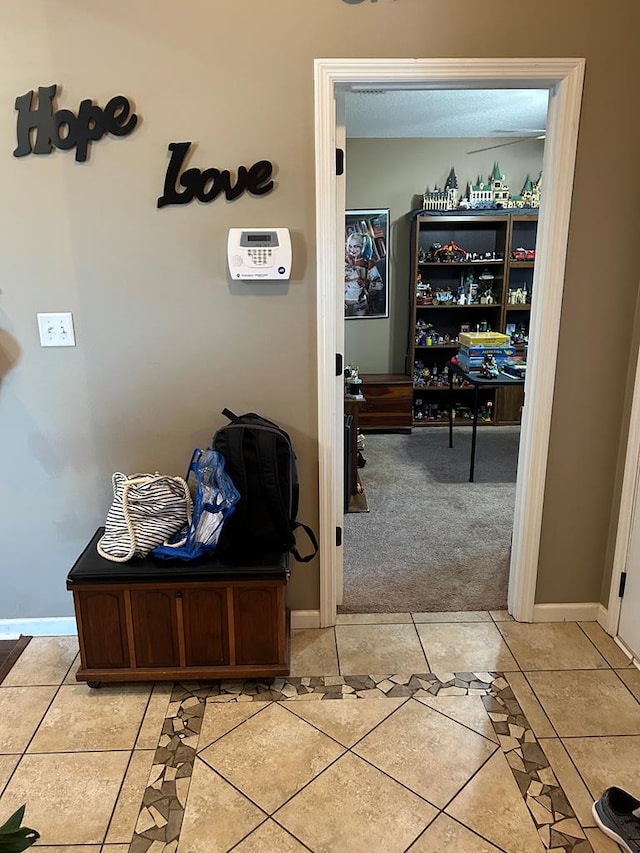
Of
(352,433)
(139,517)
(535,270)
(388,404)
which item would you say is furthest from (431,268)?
(139,517)

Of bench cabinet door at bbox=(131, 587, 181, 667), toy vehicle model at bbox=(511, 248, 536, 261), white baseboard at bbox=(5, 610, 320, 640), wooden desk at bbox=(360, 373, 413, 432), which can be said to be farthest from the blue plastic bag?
toy vehicle model at bbox=(511, 248, 536, 261)

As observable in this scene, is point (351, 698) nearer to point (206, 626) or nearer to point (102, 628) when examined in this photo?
point (206, 626)

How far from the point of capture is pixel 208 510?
1.89 metres

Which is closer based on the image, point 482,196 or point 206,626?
point 206,626

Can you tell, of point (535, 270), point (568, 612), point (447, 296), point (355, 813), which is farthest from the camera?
point (447, 296)

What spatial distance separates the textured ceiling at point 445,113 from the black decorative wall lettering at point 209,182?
6.43ft

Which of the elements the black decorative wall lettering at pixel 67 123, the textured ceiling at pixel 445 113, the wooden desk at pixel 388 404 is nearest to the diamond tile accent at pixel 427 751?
the black decorative wall lettering at pixel 67 123

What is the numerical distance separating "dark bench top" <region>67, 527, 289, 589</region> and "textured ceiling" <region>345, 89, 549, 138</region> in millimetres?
2916

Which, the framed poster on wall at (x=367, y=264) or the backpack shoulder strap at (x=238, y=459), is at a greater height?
the framed poster on wall at (x=367, y=264)

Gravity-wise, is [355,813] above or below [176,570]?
below

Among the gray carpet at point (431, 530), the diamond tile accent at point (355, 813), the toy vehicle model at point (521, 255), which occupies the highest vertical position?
the toy vehicle model at point (521, 255)

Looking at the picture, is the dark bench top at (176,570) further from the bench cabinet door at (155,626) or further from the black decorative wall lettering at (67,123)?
the black decorative wall lettering at (67,123)

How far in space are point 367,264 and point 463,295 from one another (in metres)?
0.92

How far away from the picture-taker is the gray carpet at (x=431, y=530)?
8.41ft
